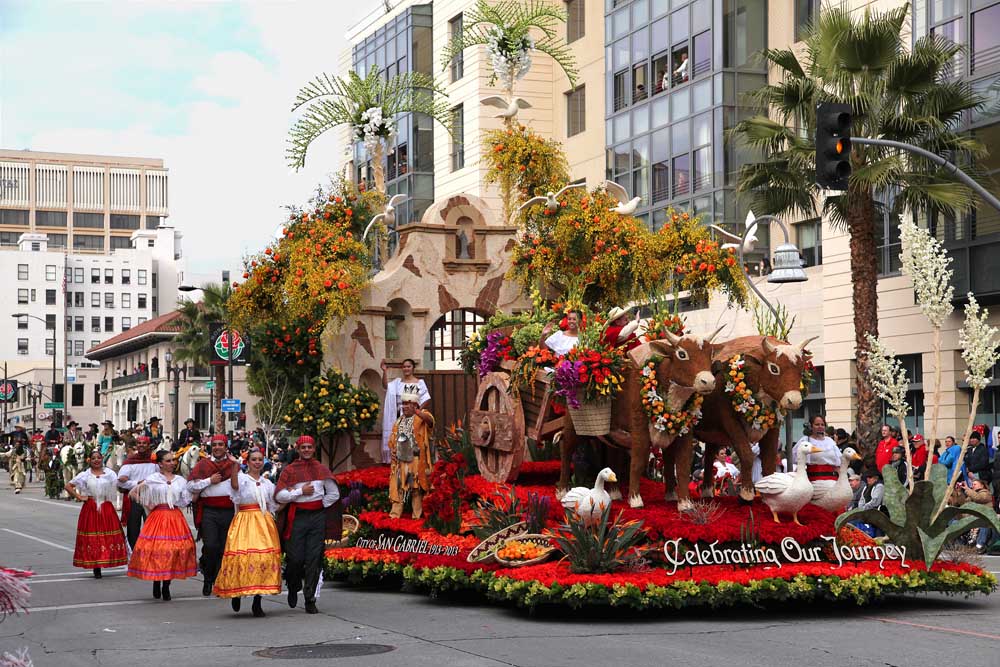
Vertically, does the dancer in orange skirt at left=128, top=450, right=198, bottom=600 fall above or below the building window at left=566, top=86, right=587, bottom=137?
below

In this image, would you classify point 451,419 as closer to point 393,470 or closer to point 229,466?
point 393,470

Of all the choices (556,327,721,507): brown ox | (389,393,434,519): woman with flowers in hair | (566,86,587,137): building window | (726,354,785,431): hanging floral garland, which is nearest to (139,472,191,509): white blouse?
(389,393,434,519): woman with flowers in hair

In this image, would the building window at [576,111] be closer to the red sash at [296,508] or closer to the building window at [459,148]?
the building window at [459,148]

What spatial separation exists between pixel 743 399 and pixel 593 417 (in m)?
1.72

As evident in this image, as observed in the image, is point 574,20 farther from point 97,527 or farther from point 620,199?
point 97,527

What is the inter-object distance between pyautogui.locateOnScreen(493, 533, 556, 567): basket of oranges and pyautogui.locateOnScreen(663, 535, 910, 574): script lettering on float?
1.26 metres

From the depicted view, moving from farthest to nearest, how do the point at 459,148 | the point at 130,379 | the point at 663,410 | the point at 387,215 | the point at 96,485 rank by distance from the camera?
the point at 130,379 → the point at 459,148 → the point at 387,215 → the point at 96,485 → the point at 663,410

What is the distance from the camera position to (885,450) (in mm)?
24703

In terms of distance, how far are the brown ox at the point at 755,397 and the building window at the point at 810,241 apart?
2102cm

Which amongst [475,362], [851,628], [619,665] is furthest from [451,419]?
[619,665]

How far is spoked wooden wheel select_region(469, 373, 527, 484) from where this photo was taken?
56.0 ft

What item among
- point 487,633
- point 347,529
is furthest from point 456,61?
point 487,633

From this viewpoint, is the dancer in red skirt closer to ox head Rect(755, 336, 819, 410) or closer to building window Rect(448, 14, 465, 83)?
ox head Rect(755, 336, 819, 410)

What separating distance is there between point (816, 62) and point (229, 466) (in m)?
15.8
